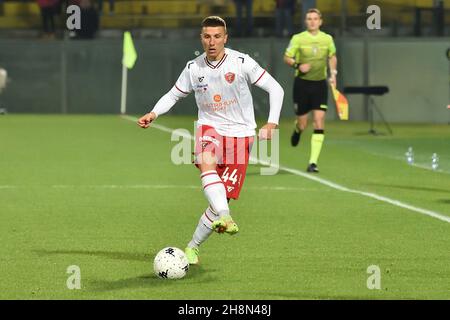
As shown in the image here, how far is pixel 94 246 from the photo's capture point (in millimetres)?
12016

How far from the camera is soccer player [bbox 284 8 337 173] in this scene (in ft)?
67.3

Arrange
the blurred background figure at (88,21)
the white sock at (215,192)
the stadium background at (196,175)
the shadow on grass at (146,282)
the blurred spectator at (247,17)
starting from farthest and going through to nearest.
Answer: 1. the blurred background figure at (88,21)
2. the blurred spectator at (247,17)
3. the white sock at (215,192)
4. the stadium background at (196,175)
5. the shadow on grass at (146,282)

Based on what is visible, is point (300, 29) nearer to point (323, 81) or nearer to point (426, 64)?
point (426, 64)

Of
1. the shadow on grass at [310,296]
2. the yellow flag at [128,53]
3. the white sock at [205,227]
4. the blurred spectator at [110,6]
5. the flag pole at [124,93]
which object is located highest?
the blurred spectator at [110,6]

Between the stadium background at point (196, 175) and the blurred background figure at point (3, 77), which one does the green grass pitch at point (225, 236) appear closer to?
the stadium background at point (196, 175)

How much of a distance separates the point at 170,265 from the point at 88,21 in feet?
95.7

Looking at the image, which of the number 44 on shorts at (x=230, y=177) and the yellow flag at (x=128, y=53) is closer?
the number 44 on shorts at (x=230, y=177)

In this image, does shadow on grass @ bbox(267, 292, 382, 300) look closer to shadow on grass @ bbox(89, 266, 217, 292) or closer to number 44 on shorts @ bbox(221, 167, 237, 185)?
shadow on grass @ bbox(89, 266, 217, 292)

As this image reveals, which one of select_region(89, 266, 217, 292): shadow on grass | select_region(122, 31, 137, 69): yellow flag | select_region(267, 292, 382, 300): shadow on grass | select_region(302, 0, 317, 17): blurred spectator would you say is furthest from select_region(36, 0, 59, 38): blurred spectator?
select_region(267, 292, 382, 300): shadow on grass

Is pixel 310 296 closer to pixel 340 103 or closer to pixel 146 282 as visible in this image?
pixel 146 282

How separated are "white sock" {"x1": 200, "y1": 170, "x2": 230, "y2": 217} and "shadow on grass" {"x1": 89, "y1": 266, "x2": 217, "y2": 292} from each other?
20.2 inches

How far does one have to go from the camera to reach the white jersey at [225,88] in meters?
10.9

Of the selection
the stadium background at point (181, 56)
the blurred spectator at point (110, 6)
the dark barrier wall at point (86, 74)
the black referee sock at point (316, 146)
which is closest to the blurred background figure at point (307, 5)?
the stadium background at point (181, 56)

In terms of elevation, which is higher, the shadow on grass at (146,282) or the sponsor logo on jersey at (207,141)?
the sponsor logo on jersey at (207,141)
